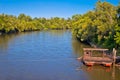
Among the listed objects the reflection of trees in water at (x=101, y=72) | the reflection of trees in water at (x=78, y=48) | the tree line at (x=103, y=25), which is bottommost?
the reflection of trees in water at (x=101, y=72)

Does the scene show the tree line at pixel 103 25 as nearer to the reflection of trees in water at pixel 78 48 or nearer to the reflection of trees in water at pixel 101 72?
the reflection of trees in water at pixel 78 48

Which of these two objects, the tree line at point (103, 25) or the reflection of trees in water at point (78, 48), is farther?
the reflection of trees in water at point (78, 48)

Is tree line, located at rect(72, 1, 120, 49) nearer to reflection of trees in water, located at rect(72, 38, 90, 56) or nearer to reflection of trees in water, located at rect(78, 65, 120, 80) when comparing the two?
reflection of trees in water, located at rect(72, 38, 90, 56)

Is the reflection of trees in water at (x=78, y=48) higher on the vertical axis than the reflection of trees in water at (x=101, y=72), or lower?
higher

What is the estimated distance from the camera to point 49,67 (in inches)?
1505

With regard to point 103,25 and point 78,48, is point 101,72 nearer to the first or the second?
point 103,25

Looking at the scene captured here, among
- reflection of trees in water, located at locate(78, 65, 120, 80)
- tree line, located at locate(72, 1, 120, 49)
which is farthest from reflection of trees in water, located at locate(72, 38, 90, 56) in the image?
reflection of trees in water, located at locate(78, 65, 120, 80)

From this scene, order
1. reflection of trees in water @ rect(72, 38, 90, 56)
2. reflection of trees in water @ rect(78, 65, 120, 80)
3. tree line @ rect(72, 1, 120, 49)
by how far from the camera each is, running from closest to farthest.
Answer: reflection of trees in water @ rect(78, 65, 120, 80)
tree line @ rect(72, 1, 120, 49)
reflection of trees in water @ rect(72, 38, 90, 56)

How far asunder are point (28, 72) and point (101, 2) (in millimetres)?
32142

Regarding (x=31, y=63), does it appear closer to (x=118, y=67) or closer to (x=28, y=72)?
(x=28, y=72)

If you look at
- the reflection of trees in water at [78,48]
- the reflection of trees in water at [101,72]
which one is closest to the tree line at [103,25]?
the reflection of trees in water at [78,48]

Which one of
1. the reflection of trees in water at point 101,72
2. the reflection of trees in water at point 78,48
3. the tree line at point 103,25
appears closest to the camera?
the reflection of trees in water at point 101,72

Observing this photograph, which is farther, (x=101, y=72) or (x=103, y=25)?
(x=103, y=25)

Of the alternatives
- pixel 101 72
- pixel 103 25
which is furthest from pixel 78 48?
pixel 101 72
